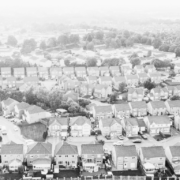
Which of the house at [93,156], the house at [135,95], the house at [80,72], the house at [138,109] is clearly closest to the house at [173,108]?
the house at [138,109]

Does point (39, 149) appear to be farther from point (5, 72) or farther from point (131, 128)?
point (5, 72)

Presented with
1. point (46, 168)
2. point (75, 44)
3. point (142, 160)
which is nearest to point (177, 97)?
point (142, 160)

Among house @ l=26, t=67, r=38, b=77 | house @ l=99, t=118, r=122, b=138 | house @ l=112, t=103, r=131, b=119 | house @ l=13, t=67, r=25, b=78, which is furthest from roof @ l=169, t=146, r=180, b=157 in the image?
house @ l=13, t=67, r=25, b=78

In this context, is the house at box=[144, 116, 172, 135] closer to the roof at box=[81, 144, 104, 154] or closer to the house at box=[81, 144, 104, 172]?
the roof at box=[81, 144, 104, 154]

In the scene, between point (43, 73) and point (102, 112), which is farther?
point (43, 73)

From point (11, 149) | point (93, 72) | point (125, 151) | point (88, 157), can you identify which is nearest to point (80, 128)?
point (88, 157)

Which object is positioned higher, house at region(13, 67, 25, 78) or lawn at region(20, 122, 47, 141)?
lawn at region(20, 122, 47, 141)

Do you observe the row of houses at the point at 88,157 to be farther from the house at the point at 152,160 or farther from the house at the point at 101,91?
the house at the point at 101,91
